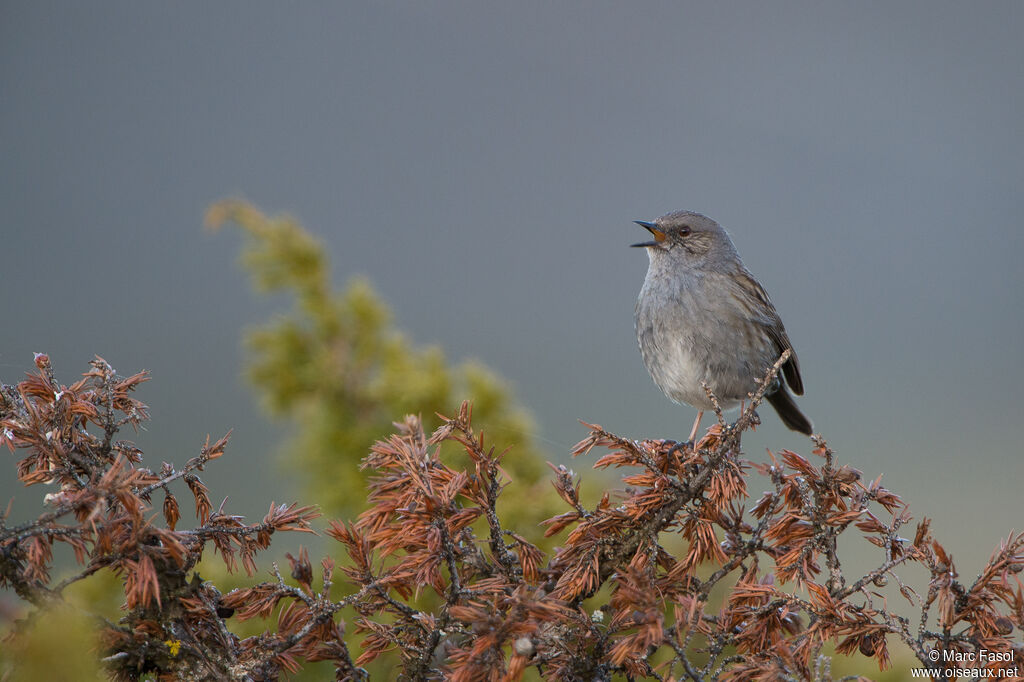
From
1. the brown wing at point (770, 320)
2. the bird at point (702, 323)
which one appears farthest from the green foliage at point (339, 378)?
the brown wing at point (770, 320)

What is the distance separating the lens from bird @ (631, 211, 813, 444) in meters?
3.75

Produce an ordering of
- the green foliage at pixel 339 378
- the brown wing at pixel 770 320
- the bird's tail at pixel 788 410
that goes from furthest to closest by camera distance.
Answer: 1. the bird's tail at pixel 788 410
2. the brown wing at pixel 770 320
3. the green foliage at pixel 339 378

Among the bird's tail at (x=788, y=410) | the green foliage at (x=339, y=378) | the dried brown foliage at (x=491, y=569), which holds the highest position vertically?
the bird's tail at (x=788, y=410)

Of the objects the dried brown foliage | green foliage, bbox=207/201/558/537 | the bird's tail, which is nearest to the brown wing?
the bird's tail

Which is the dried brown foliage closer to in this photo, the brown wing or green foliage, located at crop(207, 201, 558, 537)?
green foliage, located at crop(207, 201, 558, 537)

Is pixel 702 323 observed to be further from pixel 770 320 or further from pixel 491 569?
pixel 491 569

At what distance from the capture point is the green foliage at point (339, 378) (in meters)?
3.48

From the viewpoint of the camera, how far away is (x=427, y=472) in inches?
68.2

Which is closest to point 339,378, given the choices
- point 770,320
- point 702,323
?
point 702,323

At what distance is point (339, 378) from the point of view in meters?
3.67

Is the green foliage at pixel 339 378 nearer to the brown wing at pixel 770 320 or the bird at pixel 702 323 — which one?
the bird at pixel 702 323

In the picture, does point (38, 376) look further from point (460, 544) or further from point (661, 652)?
point (661, 652)

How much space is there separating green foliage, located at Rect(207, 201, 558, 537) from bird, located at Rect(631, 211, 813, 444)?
0.74m

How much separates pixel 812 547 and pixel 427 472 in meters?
0.79
